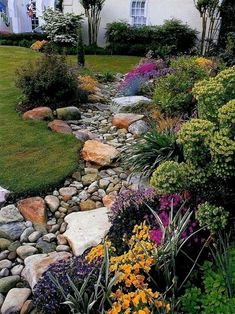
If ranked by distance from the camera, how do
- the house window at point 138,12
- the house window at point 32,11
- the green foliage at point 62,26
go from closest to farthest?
1. the green foliage at point 62,26
2. the house window at point 138,12
3. the house window at point 32,11

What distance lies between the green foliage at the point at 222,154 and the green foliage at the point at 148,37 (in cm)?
1163

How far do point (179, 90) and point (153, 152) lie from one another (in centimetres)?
238

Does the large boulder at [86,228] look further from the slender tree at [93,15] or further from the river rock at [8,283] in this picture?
the slender tree at [93,15]

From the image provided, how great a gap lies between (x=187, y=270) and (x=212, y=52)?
11147 millimetres

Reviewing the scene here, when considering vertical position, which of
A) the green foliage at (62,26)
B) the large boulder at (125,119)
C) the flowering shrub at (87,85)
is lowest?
the large boulder at (125,119)

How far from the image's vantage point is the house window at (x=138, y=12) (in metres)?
15.0

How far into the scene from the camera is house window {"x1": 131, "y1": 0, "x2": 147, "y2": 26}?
1495 cm

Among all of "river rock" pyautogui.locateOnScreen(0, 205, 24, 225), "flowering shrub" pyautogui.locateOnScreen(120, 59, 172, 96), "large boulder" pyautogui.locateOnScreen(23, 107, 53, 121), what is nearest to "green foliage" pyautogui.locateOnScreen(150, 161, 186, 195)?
"river rock" pyautogui.locateOnScreen(0, 205, 24, 225)

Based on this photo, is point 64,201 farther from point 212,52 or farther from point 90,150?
point 212,52

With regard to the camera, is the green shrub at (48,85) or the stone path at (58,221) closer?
the stone path at (58,221)

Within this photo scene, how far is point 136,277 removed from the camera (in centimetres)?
215

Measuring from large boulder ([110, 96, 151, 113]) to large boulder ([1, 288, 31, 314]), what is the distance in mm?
4344

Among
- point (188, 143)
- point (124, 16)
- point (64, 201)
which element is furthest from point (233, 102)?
point (124, 16)

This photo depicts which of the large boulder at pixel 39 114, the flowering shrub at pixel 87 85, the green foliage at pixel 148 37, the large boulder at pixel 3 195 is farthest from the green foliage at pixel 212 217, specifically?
the green foliage at pixel 148 37
